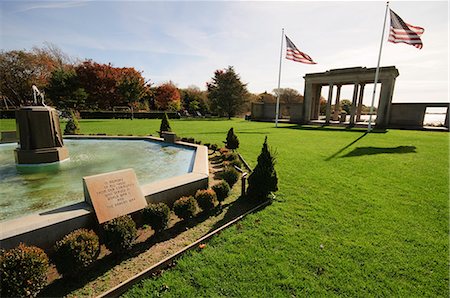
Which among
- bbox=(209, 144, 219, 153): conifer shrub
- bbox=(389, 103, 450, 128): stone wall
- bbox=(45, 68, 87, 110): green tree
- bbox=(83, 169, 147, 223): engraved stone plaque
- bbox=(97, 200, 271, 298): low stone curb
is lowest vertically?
bbox=(97, 200, 271, 298): low stone curb

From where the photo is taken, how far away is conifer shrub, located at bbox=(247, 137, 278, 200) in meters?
5.84

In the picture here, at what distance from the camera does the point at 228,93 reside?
162ft

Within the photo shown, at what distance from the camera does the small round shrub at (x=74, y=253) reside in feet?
10.1

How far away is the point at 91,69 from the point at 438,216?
48.6 meters

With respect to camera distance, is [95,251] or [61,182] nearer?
[95,251]

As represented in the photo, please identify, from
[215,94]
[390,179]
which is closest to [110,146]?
[390,179]

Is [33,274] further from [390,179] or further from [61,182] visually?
[390,179]

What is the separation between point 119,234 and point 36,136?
7238 mm

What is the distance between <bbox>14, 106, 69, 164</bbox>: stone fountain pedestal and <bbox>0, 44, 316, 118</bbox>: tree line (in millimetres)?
29376

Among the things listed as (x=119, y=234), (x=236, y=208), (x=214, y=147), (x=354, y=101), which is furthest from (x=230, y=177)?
(x=354, y=101)

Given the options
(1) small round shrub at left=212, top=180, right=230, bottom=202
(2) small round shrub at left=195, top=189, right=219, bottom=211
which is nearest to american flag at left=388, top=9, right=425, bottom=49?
(1) small round shrub at left=212, top=180, right=230, bottom=202

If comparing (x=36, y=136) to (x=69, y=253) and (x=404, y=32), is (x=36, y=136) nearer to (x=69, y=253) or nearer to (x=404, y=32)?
(x=69, y=253)

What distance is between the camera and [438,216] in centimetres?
522

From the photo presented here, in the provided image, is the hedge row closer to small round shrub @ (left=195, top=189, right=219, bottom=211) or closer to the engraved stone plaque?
the engraved stone plaque
